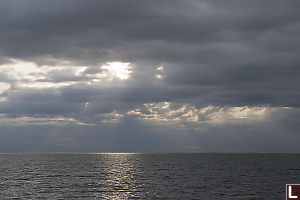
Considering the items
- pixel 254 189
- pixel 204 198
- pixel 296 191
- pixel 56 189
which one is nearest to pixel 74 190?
pixel 56 189

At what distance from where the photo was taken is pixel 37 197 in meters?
58.4

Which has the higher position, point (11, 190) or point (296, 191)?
point (296, 191)

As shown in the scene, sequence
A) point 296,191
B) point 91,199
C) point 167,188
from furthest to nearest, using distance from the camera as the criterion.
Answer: point 167,188 → point 91,199 → point 296,191

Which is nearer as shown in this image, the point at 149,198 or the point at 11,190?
the point at 149,198

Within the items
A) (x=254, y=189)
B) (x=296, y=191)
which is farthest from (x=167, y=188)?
(x=296, y=191)

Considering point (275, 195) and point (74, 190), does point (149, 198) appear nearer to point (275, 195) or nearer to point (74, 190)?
point (74, 190)

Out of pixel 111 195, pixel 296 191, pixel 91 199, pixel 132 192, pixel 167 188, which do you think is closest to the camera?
pixel 296 191

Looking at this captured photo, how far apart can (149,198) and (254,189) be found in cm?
2488

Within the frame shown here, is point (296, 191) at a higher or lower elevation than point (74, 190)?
higher

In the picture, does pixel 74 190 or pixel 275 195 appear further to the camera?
pixel 74 190

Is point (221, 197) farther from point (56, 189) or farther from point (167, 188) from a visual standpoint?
point (56, 189)

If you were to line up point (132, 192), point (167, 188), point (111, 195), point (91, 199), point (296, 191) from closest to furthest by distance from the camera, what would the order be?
point (296, 191)
point (91, 199)
point (111, 195)
point (132, 192)
point (167, 188)

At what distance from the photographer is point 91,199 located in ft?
185

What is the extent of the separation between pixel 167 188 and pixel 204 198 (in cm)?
1411
